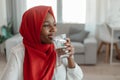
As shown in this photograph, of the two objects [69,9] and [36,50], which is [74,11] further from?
[36,50]

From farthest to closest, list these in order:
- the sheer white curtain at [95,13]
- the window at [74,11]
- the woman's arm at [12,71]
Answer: the window at [74,11]
the sheer white curtain at [95,13]
the woman's arm at [12,71]

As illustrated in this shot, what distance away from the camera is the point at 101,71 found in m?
3.74

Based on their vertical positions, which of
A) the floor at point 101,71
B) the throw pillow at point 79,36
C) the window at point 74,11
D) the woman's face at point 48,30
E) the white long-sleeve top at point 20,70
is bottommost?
the floor at point 101,71

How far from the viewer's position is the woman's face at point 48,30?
3.44 feet

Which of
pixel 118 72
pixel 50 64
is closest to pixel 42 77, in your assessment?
pixel 50 64

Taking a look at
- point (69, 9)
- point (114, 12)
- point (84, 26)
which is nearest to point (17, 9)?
point (69, 9)

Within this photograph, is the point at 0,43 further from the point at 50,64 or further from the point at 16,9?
the point at 50,64

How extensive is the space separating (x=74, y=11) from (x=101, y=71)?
5.50 ft

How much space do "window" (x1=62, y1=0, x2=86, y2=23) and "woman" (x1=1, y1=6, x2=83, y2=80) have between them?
3.80 m

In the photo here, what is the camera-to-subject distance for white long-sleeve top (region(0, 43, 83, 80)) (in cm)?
103

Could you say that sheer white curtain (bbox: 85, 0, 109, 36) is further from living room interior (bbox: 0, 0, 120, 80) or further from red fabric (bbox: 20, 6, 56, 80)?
red fabric (bbox: 20, 6, 56, 80)

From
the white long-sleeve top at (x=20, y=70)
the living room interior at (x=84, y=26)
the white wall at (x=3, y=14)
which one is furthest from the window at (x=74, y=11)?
the white long-sleeve top at (x=20, y=70)

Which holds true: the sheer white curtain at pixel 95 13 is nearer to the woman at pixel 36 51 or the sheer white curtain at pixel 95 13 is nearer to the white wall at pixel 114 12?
the white wall at pixel 114 12

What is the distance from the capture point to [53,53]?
1.12 m
